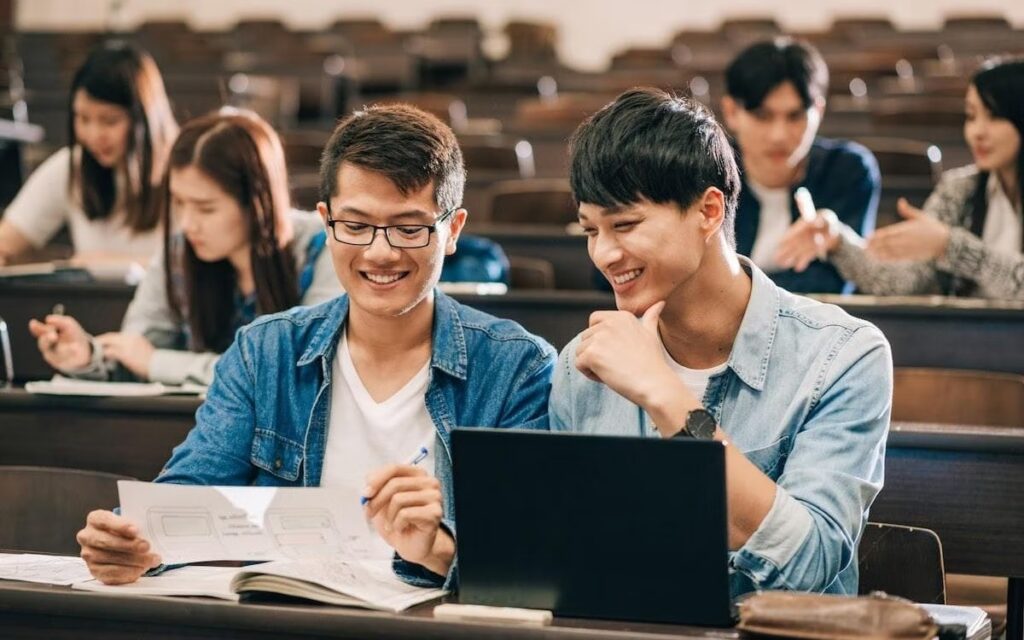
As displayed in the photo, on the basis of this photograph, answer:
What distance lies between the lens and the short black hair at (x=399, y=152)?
174 cm

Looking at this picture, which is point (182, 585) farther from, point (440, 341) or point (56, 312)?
point (56, 312)

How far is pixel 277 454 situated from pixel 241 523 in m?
0.27

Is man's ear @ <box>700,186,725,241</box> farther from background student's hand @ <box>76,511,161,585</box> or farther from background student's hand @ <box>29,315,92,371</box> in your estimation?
background student's hand @ <box>29,315,92,371</box>

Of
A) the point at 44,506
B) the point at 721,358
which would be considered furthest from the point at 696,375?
the point at 44,506

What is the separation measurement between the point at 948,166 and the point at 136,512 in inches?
161

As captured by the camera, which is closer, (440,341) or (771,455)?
(771,455)

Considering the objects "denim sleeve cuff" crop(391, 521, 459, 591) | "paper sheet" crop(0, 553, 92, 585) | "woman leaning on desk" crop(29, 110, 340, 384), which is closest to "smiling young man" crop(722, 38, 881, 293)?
"woman leaning on desk" crop(29, 110, 340, 384)

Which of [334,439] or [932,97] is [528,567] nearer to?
[334,439]

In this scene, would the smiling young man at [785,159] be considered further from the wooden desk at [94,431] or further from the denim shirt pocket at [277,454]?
the denim shirt pocket at [277,454]

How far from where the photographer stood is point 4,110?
6496mm

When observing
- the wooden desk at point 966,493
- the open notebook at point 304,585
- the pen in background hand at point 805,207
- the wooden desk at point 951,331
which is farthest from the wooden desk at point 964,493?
the pen in background hand at point 805,207

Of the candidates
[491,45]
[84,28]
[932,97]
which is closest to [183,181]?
[932,97]

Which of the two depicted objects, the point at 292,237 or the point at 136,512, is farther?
the point at 292,237

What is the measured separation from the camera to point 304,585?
136cm
